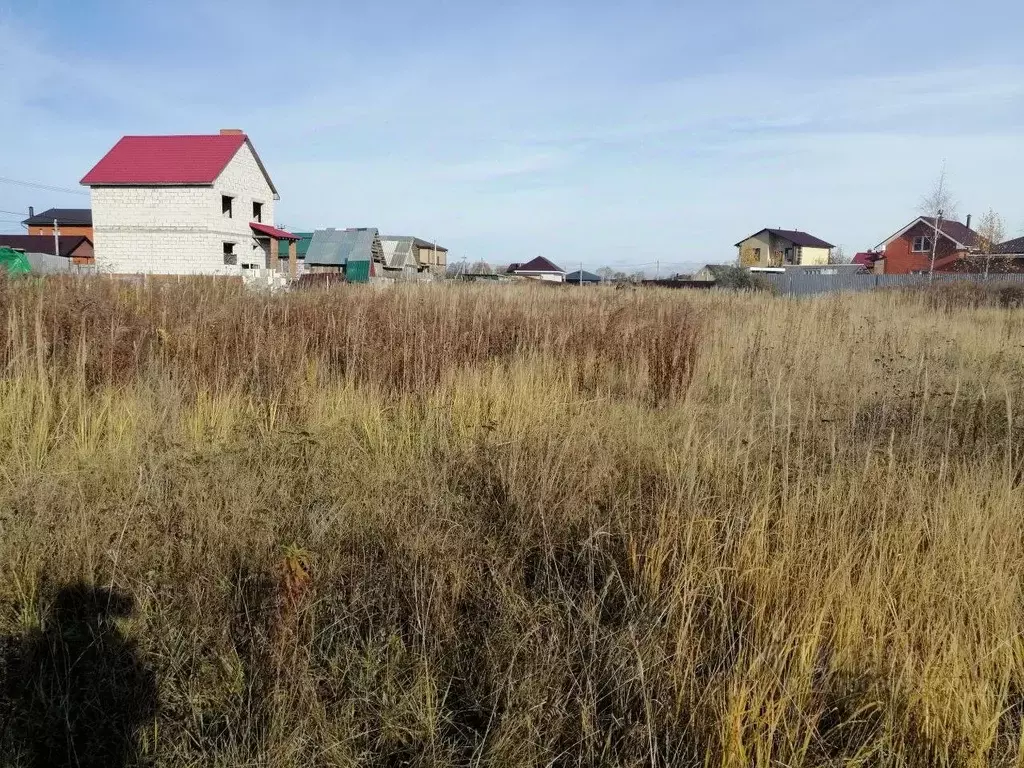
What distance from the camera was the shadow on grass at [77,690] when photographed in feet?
5.52

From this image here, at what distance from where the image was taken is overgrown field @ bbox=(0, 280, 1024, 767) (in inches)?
67.7

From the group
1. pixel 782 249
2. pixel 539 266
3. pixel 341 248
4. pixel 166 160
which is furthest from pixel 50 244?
pixel 782 249

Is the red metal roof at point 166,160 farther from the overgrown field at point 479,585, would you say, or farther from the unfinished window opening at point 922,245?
the unfinished window opening at point 922,245

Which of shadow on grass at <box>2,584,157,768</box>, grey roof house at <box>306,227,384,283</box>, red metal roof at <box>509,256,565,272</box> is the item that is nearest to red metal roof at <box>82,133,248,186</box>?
grey roof house at <box>306,227,384,283</box>

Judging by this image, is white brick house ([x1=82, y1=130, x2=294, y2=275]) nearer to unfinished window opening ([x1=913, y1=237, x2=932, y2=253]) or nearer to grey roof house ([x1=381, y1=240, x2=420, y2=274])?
grey roof house ([x1=381, y1=240, x2=420, y2=274])

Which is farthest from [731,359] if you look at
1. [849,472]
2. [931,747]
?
[931,747]

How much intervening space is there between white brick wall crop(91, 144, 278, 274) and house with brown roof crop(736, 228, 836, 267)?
51424 millimetres

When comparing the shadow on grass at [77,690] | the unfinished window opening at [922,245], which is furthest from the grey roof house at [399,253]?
the shadow on grass at [77,690]

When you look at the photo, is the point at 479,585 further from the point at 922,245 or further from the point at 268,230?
the point at 922,245

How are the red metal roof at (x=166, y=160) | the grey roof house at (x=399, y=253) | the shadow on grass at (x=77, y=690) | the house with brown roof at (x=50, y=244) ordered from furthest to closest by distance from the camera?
the grey roof house at (x=399, y=253) → the house with brown roof at (x=50, y=244) → the red metal roof at (x=166, y=160) → the shadow on grass at (x=77, y=690)

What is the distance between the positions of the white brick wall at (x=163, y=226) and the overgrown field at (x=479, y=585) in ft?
86.7

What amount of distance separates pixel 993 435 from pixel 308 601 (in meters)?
4.50

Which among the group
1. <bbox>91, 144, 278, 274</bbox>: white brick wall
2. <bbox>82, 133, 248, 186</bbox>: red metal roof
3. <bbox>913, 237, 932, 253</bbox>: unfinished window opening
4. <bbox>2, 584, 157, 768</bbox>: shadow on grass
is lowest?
<bbox>2, 584, 157, 768</bbox>: shadow on grass

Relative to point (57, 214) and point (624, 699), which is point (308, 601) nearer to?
point (624, 699)
